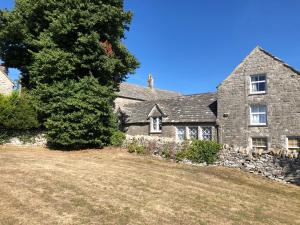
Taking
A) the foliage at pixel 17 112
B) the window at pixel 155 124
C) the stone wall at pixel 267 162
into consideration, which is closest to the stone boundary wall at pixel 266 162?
the stone wall at pixel 267 162

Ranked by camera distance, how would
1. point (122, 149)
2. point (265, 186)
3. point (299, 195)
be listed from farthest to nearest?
point (122, 149), point (265, 186), point (299, 195)

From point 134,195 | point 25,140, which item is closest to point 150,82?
point 25,140

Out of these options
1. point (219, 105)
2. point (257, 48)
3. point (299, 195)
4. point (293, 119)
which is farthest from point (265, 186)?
point (257, 48)

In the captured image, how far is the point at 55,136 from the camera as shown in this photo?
2942 centimetres

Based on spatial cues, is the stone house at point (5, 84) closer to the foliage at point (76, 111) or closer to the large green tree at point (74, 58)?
the large green tree at point (74, 58)

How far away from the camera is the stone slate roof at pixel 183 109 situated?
111 feet

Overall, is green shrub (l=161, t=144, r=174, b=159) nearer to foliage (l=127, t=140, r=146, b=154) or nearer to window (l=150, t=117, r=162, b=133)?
foliage (l=127, t=140, r=146, b=154)

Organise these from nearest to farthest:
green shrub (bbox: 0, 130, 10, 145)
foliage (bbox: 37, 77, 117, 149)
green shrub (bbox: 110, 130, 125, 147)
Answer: foliage (bbox: 37, 77, 117, 149), green shrub (bbox: 110, 130, 125, 147), green shrub (bbox: 0, 130, 10, 145)

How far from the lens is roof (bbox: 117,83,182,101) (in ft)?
176

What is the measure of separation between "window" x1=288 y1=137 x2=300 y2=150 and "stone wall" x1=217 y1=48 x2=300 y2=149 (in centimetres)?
39

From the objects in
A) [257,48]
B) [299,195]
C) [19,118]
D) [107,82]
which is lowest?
[299,195]

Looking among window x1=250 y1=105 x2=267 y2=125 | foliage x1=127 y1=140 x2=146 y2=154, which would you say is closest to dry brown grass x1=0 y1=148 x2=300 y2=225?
foliage x1=127 y1=140 x2=146 y2=154

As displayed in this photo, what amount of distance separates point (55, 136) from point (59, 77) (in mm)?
5493

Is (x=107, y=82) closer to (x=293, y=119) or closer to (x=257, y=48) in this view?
(x=257, y=48)
